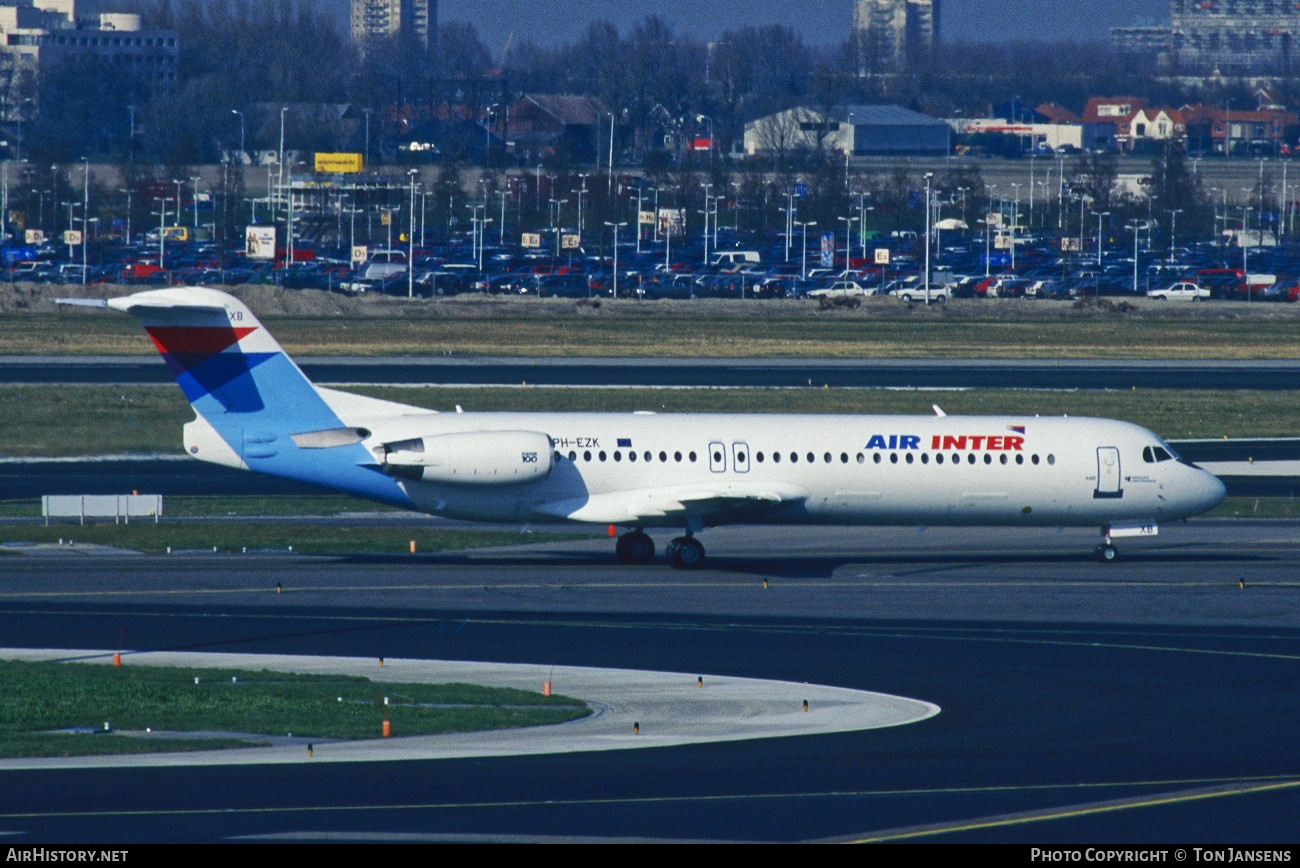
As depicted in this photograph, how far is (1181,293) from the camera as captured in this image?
118m

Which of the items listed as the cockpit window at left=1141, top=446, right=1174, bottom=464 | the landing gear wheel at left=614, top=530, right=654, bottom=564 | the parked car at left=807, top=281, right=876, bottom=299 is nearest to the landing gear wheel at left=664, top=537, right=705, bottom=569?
the landing gear wheel at left=614, top=530, right=654, bottom=564

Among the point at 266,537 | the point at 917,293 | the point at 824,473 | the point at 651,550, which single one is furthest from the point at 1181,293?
the point at 266,537

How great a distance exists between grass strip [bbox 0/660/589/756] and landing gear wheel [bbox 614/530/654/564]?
13305 mm

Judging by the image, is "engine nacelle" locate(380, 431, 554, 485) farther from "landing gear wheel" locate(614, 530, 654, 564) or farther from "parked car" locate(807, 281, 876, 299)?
"parked car" locate(807, 281, 876, 299)

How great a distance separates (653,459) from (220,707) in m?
16.0

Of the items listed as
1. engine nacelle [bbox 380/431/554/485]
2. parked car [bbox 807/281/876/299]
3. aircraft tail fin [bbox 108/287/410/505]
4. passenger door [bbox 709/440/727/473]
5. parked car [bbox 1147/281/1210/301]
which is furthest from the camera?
parked car [bbox 807/281/876/299]

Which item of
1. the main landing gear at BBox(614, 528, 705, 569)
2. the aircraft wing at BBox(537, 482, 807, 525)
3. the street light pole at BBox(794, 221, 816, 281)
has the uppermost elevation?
the street light pole at BBox(794, 221, 816, 281)

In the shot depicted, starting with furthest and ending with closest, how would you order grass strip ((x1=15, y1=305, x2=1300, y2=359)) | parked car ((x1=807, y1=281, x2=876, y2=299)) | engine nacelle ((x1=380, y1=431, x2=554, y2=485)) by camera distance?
parked car ((x1=807, y1=281, x2=876, y2=299)) → grass strip ((x1=15, y1=305, x2=1300, y2=359)) → engine nacelle ((x1=380, y1=431, x2=554, y2=485))

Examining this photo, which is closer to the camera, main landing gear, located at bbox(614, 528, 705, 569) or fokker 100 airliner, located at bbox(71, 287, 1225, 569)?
fokker 100 airliner, located at bbox(71, 287, 1225, 569)

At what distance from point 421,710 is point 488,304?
8299cm

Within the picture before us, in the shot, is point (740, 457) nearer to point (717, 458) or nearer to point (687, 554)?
point (717, 458)

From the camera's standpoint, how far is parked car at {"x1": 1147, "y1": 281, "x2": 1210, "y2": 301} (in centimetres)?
11694

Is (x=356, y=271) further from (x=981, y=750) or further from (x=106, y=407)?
(x=981, y=750)

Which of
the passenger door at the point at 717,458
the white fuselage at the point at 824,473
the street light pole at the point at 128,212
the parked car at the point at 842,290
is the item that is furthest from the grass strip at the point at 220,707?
the street light pole at the point at 128,212
